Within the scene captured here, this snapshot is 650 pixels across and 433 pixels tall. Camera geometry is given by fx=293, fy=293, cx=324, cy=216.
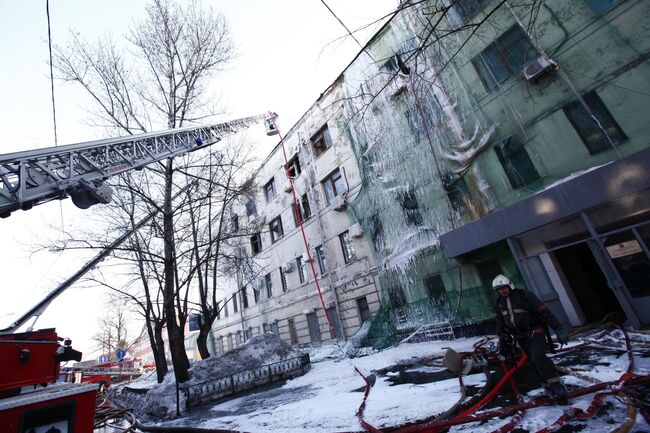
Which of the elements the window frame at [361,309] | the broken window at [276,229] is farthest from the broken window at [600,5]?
the broken window at [276,229]

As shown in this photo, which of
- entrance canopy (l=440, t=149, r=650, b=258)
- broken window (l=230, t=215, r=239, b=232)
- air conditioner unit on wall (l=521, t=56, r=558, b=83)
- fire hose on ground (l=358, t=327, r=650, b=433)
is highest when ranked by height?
Result: broken window (l=230, t=215, r=239, b=232)

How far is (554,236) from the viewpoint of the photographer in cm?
958

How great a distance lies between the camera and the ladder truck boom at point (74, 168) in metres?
5.82

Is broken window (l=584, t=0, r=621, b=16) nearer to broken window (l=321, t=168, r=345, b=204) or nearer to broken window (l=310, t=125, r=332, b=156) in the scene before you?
broken window (l=321, t=168, r=345, b=204)

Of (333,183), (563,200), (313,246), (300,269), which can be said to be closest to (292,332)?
(300,269)

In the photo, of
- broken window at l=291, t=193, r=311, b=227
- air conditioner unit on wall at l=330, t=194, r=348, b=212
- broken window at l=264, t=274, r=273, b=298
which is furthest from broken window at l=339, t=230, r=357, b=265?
broken window at l=264, t=274, r=273, b=298

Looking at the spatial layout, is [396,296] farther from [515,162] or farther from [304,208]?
[304,208]

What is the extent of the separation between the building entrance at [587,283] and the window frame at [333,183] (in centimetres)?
1051

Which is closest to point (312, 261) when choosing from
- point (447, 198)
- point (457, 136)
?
point (447, 198)

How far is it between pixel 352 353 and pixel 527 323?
939 centimetres

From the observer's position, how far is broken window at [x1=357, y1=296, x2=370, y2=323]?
15.4 m

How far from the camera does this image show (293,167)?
21672 mm

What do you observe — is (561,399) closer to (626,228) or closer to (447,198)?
(626,228)

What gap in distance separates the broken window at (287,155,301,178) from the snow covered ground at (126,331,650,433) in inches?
566
